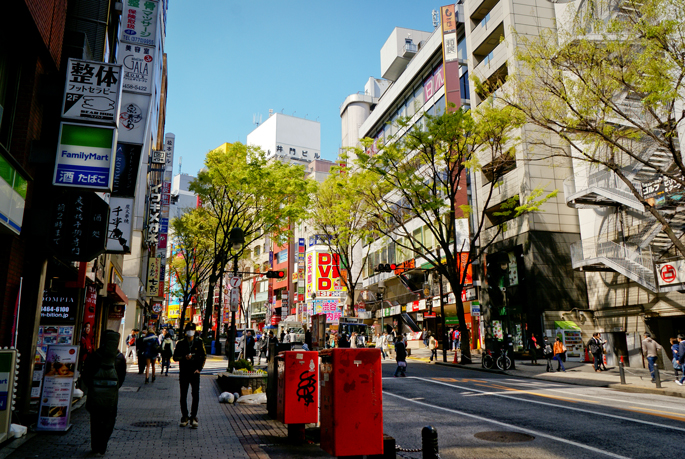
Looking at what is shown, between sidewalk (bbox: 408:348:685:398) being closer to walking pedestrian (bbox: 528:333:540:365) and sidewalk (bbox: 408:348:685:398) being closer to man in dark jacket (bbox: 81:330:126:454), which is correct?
walking pedestrian (bbox: 528:333:540:365)

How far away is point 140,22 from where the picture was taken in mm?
20406

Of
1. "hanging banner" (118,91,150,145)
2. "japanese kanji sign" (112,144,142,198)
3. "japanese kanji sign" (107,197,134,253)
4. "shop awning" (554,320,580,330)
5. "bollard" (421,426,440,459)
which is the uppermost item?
"hanging banner" (118,91,150,145)

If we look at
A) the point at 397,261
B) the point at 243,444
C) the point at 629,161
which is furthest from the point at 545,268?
the point at 243,444

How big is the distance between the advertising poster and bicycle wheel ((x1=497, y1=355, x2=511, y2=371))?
62.6 ft

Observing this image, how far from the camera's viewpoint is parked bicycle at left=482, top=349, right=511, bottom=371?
2270cm

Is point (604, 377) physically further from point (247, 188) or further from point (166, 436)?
point (247, 188)

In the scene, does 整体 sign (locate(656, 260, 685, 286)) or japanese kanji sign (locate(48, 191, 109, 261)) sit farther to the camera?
整体 sign (locate(656, 260, 685, 286))

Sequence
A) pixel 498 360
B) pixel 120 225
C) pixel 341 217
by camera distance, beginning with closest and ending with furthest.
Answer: pixel 120 225
pixel 498 360
pixel 341 217

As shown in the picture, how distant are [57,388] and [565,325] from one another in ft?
86.9

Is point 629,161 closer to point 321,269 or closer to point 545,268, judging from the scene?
point 545,268

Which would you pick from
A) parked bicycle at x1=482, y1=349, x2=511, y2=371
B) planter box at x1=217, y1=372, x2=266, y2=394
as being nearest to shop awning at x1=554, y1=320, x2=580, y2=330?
parked bicycle at x1=482, y1=349, x2=511, y2=371

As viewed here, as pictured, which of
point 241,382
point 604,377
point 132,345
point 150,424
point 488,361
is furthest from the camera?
point 132,345

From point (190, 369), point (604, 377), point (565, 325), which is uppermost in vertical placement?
point (565, 325)

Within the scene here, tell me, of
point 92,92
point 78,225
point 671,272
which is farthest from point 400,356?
point 92,92
